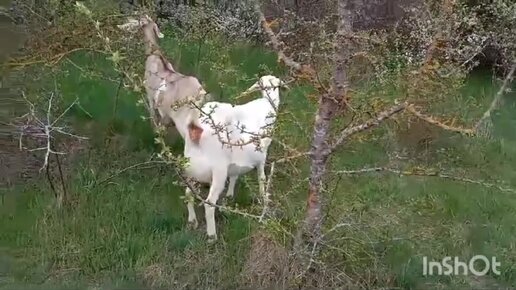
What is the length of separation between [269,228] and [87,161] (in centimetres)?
237

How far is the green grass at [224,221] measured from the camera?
16.0 ft

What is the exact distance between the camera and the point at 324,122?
4.57 metres

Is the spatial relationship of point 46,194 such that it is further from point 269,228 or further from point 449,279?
point 449,279

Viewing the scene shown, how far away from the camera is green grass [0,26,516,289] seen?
488 centimetres

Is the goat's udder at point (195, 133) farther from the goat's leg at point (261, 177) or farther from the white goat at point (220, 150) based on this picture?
the goat's leg at point (261, 177)

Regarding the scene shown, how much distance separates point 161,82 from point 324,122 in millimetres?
1803

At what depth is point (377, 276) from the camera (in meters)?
4.89

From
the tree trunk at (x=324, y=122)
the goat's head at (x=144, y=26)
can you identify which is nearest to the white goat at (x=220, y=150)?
the tree trunk at (x=324, y=122)

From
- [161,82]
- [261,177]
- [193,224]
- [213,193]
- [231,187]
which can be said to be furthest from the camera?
[161,82]

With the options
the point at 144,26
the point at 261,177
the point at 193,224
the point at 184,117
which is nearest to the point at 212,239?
the point at 193,224

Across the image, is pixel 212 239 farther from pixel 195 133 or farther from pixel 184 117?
pixel 184 117

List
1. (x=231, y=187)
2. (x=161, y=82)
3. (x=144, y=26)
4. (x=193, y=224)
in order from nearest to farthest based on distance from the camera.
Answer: (x=193, y=224), (x=231, y=187), (x=161, y=82), (x=144, y=26)

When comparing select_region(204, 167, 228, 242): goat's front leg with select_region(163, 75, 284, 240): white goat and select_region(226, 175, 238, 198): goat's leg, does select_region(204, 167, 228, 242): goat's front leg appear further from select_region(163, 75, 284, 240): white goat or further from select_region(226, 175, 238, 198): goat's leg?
select_region(226, 175, 238, 198): goat's leg

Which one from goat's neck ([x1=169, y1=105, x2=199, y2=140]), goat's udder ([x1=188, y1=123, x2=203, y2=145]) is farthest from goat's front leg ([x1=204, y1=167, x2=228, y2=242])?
goat's neck ([x1=169, y1=105, x2=199, y2=140])
